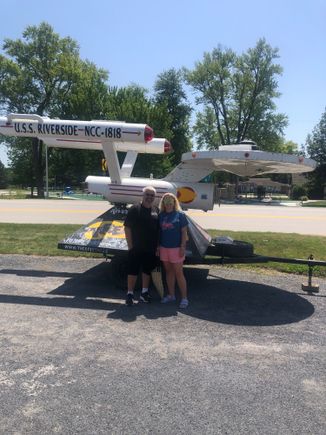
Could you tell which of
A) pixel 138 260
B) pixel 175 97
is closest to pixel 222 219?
pixel 138 260

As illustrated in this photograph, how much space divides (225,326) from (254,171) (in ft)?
9.98

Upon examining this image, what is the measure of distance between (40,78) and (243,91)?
82.9 ft

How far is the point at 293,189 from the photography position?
187 feet

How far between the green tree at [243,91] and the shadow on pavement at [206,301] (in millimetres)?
52418

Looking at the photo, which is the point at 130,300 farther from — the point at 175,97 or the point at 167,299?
the point at 175,97

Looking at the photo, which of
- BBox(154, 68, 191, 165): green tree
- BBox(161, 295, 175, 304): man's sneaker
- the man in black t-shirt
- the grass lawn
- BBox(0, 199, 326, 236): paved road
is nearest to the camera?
the man in black t-shirt

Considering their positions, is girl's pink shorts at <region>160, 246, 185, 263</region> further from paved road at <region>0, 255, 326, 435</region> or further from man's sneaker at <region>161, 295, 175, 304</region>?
paved road at <region>0, 255, 326, 435</region>

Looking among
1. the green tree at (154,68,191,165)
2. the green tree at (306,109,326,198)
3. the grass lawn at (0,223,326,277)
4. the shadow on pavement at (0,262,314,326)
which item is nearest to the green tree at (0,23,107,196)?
the green tree at (154,68,191,165)

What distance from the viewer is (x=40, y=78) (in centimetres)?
4906

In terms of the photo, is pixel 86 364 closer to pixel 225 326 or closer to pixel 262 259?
pixel 225 326

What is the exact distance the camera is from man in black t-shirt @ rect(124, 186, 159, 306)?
242 inches

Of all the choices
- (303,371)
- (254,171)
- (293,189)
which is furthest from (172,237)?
(293,189)

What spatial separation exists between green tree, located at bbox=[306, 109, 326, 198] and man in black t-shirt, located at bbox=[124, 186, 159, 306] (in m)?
47.7

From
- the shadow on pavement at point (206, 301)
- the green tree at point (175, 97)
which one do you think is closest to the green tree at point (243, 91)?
the green tree at point (175, 97)
